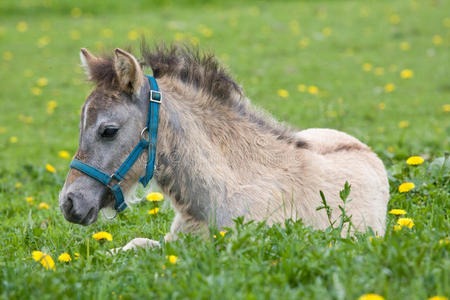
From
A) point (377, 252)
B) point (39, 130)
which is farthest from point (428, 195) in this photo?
point (39, 130)

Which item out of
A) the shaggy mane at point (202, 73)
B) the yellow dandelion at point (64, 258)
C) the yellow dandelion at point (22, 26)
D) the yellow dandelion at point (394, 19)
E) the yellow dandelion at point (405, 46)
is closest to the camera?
the yellow dandelion at point (64, 258)

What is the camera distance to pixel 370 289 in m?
2.62

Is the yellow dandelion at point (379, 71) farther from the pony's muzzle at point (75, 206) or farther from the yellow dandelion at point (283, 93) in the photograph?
the pony's muzzle at point (75, 206)

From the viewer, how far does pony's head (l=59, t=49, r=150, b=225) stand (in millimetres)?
3672

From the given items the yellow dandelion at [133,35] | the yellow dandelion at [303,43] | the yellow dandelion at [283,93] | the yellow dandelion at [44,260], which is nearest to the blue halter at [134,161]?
the yellow dandelion at [44,260]

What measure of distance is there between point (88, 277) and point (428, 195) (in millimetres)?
3033

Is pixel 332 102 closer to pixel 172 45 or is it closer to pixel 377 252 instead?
pixel 172 45

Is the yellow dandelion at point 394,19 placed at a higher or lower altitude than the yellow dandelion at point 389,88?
higher

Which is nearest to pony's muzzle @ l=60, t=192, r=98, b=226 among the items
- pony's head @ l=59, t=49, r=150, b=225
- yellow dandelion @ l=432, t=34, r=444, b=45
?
pony's head @ l=59, t=49, r=150, b=225

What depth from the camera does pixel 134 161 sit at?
376 centimetres

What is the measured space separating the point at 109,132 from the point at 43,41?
1326 centimetres

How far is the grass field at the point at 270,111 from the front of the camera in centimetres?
282

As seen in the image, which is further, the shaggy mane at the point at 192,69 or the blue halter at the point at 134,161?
the shaggy mane at the point at 192,69

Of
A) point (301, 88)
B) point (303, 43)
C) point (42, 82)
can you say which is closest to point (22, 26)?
point (42, 82)
